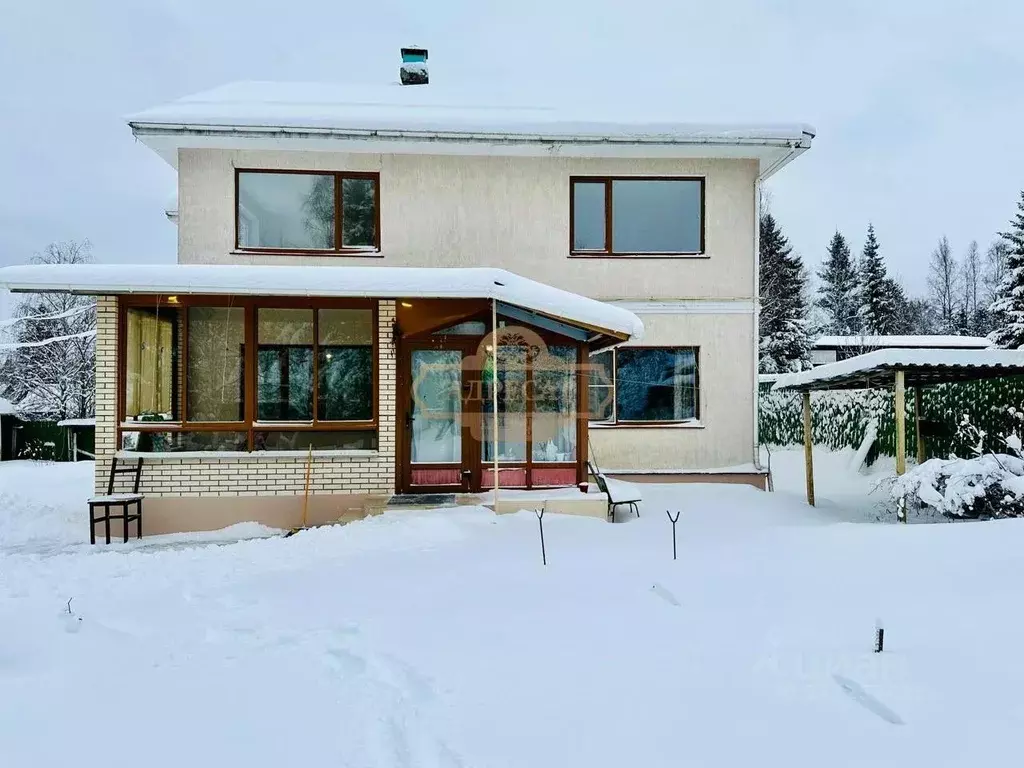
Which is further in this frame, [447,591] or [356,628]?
[447,591]

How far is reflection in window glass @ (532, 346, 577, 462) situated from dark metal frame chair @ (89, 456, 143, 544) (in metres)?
4.97

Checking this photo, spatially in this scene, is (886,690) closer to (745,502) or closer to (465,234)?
(745,502)

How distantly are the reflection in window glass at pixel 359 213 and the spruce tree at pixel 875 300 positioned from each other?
1208 inches

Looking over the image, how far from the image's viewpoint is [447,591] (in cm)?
539

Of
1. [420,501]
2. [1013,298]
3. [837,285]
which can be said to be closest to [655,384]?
[420,501]

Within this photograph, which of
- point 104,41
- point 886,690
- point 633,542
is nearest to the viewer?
point 886,690

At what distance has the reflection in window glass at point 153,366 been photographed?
8.77 m

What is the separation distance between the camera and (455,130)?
36.4ft

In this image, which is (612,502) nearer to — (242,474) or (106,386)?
(242,474)

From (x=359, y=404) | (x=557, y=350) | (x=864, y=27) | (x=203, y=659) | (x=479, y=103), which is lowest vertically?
(x=203, y=659)

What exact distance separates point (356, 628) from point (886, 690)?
120 inches

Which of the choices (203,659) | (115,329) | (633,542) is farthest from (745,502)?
(115,329)

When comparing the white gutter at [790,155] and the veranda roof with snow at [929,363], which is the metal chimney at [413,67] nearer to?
the white gutter at [790,155]

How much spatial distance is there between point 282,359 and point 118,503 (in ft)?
8.33
